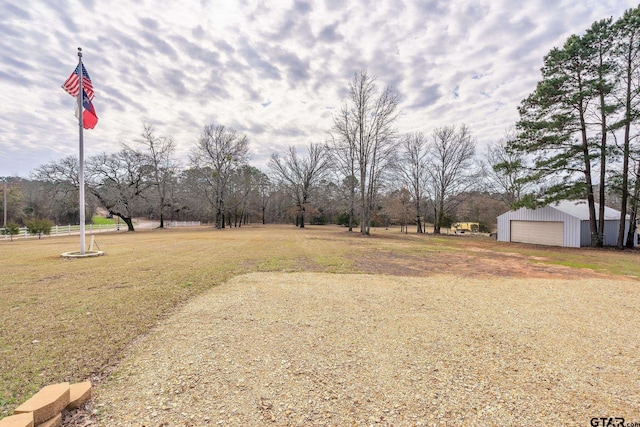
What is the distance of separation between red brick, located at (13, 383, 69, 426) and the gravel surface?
290 millimetres

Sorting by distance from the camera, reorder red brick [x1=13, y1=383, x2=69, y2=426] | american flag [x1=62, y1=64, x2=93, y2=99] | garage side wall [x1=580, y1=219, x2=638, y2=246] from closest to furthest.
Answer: red brick [x1=13, y1=383, x2=69, y2=426], american flag [x1=62, y1=64, x2=93, y2=99], garage side wall [x1=580, y1=219, x2=638, y2=246]

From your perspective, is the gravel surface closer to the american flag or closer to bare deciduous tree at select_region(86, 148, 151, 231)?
the american flag

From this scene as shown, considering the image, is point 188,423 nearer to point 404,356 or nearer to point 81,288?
point 404,356


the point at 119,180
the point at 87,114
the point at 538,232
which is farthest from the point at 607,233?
the point at 119,180

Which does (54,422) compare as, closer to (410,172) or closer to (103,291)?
(103,291)

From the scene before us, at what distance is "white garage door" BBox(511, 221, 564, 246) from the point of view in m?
17.5

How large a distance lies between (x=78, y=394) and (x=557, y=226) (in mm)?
23411

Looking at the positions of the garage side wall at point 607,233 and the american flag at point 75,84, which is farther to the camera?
the garage side wall at point 607,233

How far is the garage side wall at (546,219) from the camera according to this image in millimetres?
16625

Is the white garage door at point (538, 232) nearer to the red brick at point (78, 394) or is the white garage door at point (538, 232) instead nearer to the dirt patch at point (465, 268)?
the dirt patch at point (465, 268)

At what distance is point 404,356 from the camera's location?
10.5 ft

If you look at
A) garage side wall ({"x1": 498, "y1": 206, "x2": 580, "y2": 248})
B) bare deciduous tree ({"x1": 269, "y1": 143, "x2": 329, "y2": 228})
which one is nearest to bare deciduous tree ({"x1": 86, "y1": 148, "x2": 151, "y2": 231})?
bare deciduous tree ({"x1": 269, "y1": 143, "x2": 329, "y2": 228})

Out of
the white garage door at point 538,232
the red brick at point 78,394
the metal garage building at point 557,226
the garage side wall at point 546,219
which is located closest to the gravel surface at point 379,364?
the red brick at point 78,394

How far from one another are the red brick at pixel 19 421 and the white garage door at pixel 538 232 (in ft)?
76.9
